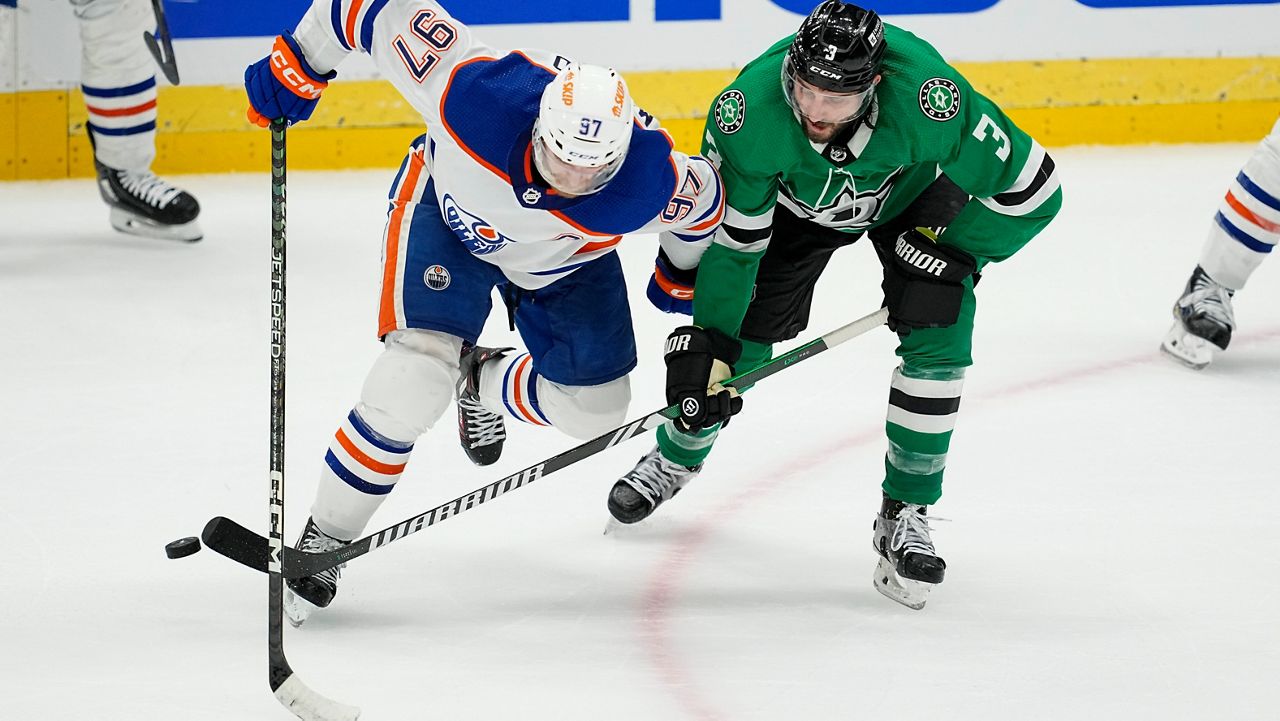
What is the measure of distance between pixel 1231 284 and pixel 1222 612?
5.57 ft

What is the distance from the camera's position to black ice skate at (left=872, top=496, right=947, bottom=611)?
2.59 metres

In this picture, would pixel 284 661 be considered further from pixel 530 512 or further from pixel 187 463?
pixel 187 463

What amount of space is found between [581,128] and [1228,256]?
8.01 ft

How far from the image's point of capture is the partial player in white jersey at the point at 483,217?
2422mm

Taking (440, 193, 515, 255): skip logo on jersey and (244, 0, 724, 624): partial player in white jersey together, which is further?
(440, 193, 515, 255): skip logo on jersey

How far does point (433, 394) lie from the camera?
8.14 ft

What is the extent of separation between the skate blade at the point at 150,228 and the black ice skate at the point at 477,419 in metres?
2.28

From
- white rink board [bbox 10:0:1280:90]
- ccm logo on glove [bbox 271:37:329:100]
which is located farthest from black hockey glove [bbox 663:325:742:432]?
white rink board [bbox 10:0:1280:90]

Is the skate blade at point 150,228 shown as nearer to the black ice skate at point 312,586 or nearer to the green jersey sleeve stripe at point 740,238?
the black ice skate at point 312,586

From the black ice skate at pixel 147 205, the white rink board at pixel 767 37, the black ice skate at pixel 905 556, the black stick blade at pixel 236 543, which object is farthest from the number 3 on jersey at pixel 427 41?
the white rink board at pixel 767 37

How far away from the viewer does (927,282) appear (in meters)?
2.59

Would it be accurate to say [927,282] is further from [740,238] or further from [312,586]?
[312,586]

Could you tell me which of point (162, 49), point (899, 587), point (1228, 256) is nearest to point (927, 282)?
point (899, 587)

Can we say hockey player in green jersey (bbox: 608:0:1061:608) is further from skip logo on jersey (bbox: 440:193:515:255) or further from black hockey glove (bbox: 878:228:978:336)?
skip logo on jersey (bbox: 440:193:515:255)
